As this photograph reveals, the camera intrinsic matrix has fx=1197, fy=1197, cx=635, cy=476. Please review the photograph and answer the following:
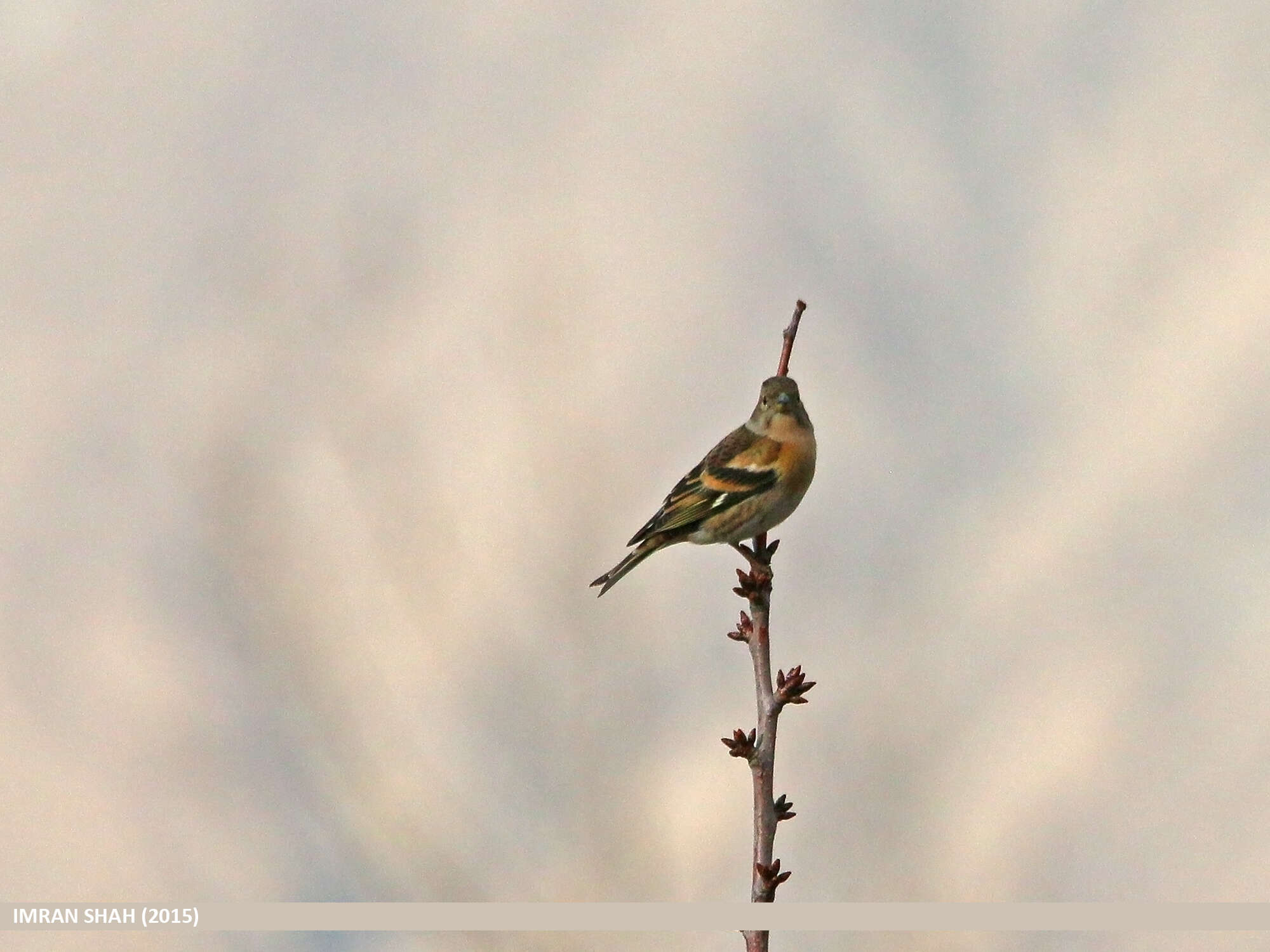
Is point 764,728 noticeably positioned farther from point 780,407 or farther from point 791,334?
point 780,407

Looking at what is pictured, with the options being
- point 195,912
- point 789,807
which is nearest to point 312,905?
point 195,912

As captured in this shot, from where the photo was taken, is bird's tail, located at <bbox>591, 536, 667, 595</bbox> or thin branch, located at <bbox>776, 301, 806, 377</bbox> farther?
bird's tail, located at <bbox>591, 536, 667, 595</bbox>

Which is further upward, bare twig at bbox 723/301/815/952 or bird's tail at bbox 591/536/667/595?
bird's tail at bbox 591/536/667/595

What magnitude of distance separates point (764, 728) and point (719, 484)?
2161mm

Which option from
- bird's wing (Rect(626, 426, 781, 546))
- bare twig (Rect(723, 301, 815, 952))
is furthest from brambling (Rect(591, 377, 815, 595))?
bare twig (Rect(723, 301, 815, 952))

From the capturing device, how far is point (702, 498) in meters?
4.77

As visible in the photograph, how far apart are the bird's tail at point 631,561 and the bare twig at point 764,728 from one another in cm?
120

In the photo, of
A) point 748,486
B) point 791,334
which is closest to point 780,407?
point 748,486

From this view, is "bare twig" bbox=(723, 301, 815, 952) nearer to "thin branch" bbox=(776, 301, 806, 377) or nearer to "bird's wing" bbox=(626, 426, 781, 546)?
"thin branch" bbox=(776, 301, 806, 377)

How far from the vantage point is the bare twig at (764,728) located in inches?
96.6

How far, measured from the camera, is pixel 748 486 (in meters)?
4.80

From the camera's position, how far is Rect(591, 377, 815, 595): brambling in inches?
186

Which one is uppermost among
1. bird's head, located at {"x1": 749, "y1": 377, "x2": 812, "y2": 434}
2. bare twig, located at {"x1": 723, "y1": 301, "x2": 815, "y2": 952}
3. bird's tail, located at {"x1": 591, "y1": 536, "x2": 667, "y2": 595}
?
bird's head, located at {"x1": 749, "y1": 377, "x2": 812, "y2": 434}

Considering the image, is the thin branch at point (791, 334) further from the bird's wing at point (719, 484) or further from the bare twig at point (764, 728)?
the bird's wing at point (719, 484)
